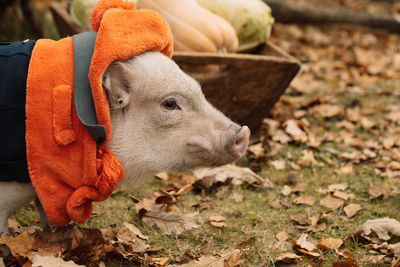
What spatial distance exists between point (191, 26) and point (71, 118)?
1986mm

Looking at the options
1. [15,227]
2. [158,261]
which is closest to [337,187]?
[158,261]

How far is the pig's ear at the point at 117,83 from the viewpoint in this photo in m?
2.20

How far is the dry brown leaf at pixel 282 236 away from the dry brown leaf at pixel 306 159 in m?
1.15

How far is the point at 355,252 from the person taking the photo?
8.71ft

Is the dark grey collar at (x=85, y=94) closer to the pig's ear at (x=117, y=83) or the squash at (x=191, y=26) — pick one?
the pig's ear at (x=117, y=83)

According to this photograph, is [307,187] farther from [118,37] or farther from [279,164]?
[118,37]

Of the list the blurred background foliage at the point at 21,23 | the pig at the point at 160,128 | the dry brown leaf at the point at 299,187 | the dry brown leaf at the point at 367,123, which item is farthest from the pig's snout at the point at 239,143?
the blurred background foliage at the point at 21,23

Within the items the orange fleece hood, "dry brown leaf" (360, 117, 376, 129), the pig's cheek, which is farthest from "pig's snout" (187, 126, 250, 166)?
"dry brown leaf" (360, 117, 376, 129)

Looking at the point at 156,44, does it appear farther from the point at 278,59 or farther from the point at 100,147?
the point at 278,59

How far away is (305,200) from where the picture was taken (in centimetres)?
330

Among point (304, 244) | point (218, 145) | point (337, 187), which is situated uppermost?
point (218, 145)

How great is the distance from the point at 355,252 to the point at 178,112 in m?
1.29

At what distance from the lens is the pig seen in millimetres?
2285

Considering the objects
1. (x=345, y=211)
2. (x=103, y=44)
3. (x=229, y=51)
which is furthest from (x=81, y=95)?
(x=229, y=51)
